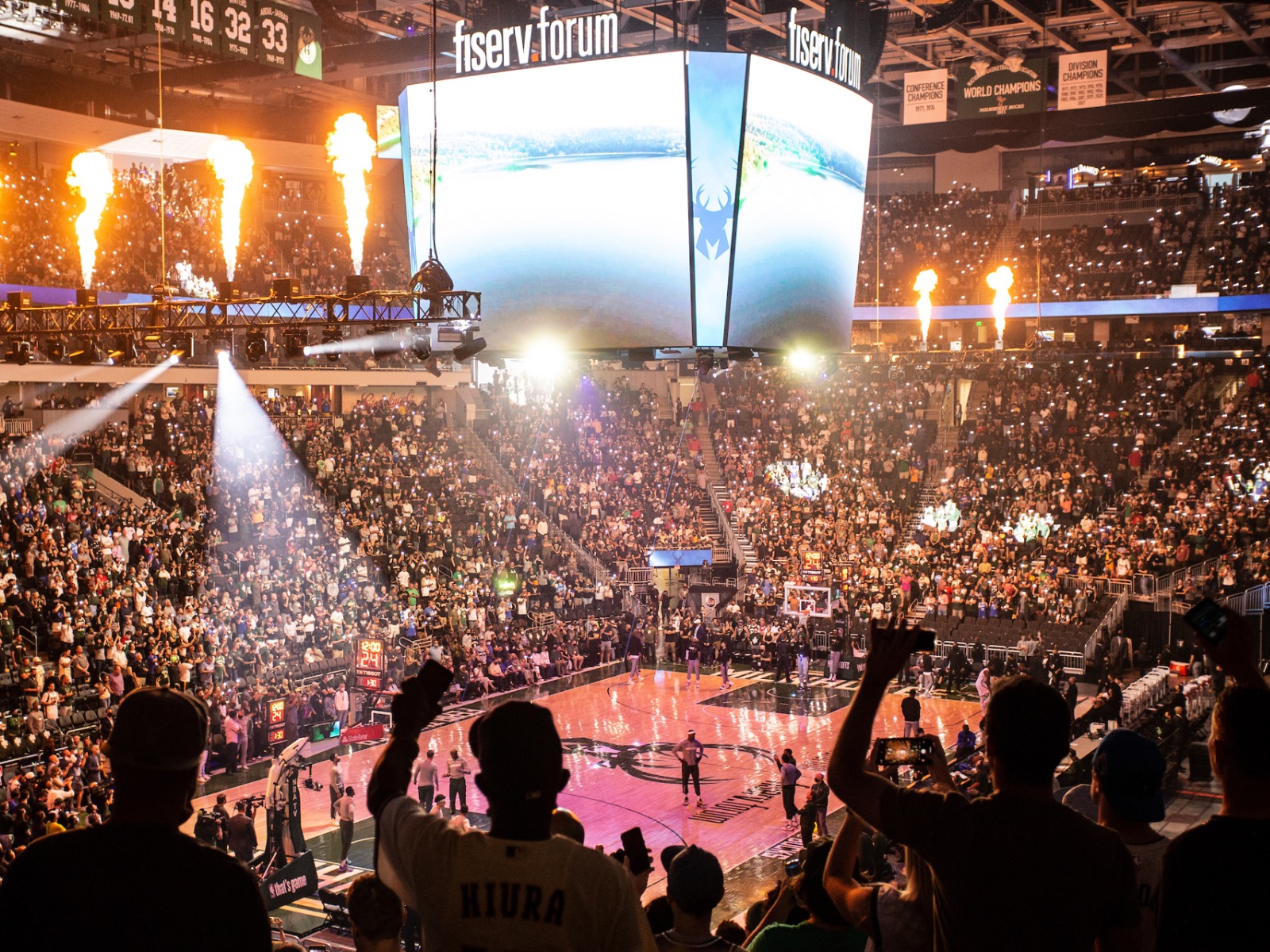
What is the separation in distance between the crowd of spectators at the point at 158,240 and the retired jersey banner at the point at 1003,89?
15.7 m

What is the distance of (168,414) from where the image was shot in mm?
26375

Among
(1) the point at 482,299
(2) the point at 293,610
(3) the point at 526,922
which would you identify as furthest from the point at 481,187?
(3) the point at 526,922

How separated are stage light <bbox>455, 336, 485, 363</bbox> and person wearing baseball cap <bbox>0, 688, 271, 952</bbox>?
13.5 m

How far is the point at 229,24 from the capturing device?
701 inches

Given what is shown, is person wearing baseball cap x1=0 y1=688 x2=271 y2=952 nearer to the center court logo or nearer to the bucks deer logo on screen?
the bucks deer logo on screen

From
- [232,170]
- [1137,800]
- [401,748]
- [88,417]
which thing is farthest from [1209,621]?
[88,417]

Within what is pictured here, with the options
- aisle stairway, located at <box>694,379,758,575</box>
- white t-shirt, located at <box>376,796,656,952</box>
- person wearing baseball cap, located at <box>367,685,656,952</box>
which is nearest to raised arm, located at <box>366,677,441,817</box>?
person wearing baseball cap, located at <box>367,685,656,952</box>

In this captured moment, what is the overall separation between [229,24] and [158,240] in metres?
12.8

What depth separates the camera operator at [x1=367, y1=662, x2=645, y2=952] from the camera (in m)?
2.39

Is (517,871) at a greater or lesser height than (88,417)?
greater

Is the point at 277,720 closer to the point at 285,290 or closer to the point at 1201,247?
the point at 285,290

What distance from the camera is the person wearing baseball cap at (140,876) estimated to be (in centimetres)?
221

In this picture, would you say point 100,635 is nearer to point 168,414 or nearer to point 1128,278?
point 168,414

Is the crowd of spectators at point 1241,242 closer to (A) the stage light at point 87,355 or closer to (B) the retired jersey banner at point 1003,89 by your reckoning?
(B) the retired jersey banner at point 1003,89
